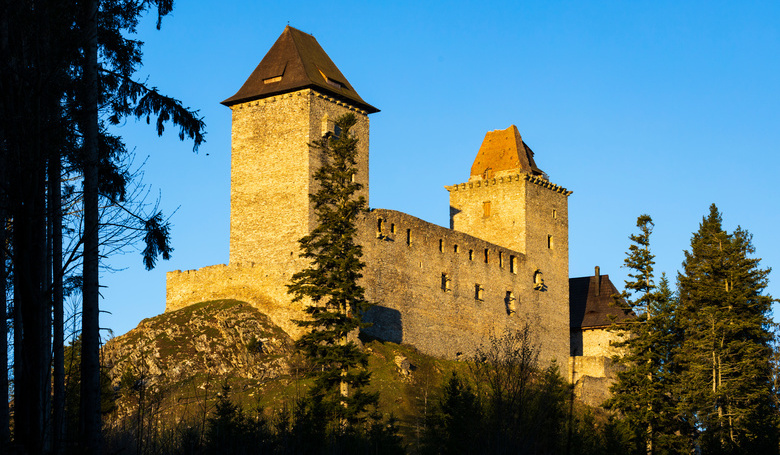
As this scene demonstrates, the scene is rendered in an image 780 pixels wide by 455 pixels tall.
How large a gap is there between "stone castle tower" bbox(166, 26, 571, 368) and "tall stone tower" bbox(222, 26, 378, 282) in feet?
0.18

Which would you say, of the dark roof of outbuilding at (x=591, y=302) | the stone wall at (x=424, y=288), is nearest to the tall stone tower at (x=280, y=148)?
the stone wall at (x=424, y=288)

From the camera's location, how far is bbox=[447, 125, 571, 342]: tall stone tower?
60688 millimetres

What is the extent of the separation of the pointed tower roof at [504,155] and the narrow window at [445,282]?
12.3m

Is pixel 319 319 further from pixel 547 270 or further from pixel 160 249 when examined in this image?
pixel 547 270

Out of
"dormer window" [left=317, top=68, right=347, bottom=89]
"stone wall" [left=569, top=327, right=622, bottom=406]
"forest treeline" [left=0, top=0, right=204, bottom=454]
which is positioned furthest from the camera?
"stone wall" [left=569, top=327, right=622, bottom=406]

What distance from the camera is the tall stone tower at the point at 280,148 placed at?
155 feet

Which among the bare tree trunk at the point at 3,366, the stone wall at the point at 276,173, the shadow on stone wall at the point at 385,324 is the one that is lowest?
the bare tree trunk at the point at 3,366

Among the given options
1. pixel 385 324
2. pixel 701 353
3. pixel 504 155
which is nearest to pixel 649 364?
pixel 701 353

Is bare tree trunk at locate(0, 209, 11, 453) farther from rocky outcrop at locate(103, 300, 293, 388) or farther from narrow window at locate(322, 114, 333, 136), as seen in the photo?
narrow window at locate(322, 114, 333, 136)

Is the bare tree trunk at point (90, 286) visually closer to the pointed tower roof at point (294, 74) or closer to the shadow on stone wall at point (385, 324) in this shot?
the shadow on stone wall at point (385, 324)

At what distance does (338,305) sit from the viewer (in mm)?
36656

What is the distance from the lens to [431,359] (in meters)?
49.8

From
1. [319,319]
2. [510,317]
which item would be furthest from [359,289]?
[510,317]

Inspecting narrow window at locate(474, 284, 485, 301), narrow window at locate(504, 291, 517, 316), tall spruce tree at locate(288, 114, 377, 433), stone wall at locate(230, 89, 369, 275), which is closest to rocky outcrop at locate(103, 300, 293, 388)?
stone wall at locate(230, 89, 369, 275)
